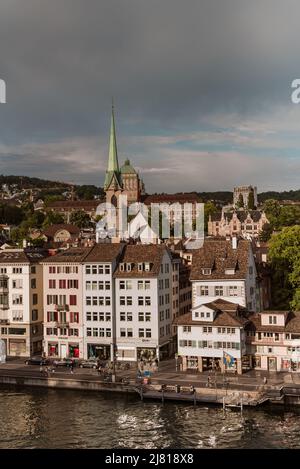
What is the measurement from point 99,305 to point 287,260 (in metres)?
29.1

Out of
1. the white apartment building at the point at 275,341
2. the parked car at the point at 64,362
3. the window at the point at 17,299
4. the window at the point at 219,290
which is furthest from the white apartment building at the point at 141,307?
the window at the point at 17,299

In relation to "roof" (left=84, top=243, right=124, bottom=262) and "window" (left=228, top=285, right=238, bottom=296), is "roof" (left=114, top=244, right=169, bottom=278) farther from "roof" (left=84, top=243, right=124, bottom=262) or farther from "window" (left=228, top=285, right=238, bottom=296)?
"window" (left=228, top=285, right=238, bottom=296)

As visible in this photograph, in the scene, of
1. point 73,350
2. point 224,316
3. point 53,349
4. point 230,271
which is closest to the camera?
point 224,316

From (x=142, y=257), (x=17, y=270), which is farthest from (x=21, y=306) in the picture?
(x=142, y=257)

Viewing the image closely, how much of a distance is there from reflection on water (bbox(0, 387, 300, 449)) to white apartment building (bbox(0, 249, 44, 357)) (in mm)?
18776

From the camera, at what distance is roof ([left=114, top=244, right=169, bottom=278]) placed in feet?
268

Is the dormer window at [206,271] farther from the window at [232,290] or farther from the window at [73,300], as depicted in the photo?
the window at [73,300]

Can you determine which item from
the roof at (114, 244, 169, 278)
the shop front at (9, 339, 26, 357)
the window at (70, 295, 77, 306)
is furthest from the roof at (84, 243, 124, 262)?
the shop front at (9, 339, 26, 357)

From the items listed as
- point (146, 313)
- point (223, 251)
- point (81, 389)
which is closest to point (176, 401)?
point (81, 389)

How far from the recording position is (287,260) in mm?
93500

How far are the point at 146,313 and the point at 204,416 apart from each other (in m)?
22.1

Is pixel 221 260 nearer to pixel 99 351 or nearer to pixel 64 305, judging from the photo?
pixel 99 351

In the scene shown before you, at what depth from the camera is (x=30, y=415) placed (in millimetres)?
63094

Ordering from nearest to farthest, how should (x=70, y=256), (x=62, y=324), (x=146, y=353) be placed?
(x=146, y=353) → (x=62, y=324) → (x=70, y=256)
